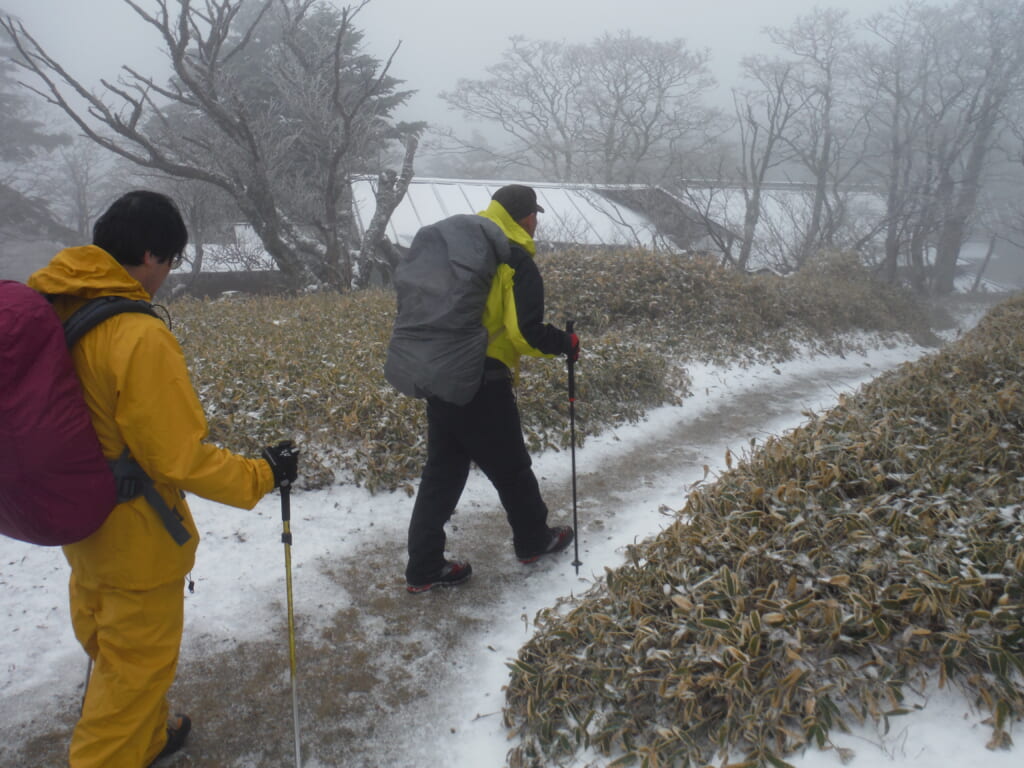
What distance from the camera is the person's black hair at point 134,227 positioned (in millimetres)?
1962

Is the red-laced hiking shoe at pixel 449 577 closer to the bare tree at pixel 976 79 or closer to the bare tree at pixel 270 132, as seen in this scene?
the bare tree at pixel 270 132

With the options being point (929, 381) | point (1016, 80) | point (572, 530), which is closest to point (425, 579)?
point (572, 530)

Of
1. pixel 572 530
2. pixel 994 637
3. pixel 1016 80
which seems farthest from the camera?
pixel 1016 80

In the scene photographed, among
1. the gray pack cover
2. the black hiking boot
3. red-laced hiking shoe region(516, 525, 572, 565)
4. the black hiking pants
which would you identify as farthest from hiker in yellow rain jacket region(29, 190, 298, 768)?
red-laced hiking shoe region(516, 525, 572, 565)

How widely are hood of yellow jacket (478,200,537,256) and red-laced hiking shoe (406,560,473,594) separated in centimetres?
178

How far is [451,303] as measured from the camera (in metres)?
2.95

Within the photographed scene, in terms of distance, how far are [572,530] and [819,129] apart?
1892 cm

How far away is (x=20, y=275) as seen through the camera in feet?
82.2

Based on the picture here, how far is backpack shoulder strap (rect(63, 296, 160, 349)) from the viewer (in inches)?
71.4

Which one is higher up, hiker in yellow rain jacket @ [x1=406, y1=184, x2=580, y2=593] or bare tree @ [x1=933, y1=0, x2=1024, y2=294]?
bare tree @ [x1=933, y1=0, x2=1024, y2=294]

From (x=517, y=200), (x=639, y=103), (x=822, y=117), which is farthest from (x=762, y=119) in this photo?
(x=517, y=200)

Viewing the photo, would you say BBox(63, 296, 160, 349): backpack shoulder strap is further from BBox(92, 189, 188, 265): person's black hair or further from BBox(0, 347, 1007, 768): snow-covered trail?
BBox(0, 347, 1007, 768): snow-covered trail

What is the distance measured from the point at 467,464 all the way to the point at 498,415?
0.38 meters

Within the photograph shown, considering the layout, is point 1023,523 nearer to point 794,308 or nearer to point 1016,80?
point 794,308
